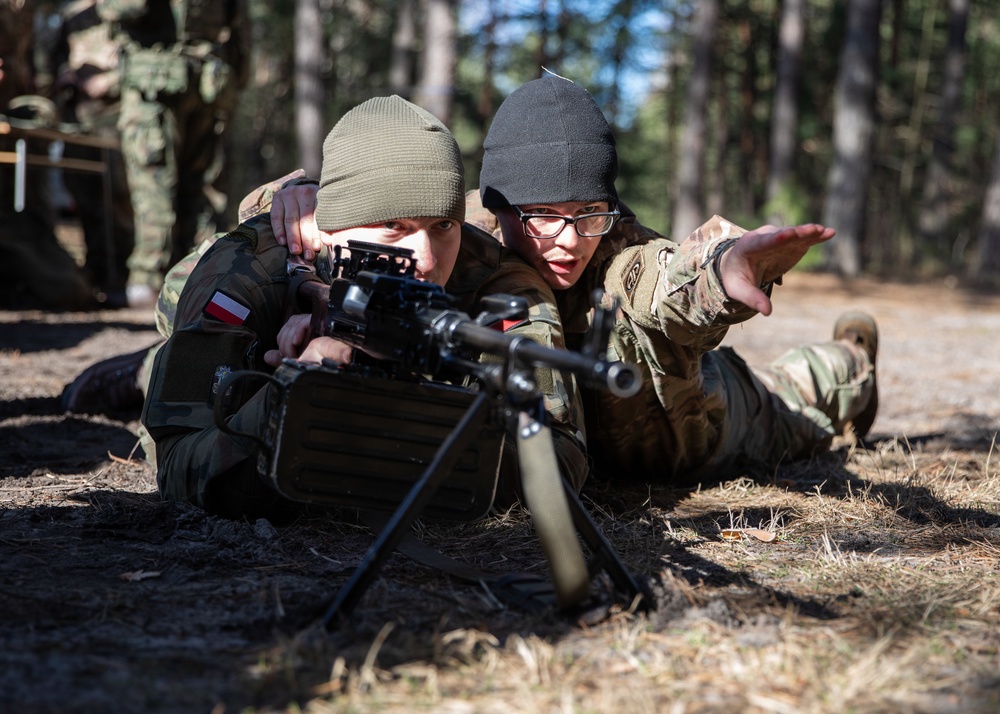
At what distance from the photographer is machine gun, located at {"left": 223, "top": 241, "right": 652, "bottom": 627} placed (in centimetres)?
214

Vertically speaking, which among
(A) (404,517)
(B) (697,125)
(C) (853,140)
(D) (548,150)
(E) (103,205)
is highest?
(B) (697,125)

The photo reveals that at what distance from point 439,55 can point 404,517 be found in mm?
11084

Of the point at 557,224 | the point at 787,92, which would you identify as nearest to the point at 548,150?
the point at 557,224

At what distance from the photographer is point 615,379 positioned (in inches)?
73.6

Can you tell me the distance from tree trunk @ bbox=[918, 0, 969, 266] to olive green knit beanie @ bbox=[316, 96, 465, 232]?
20.6m

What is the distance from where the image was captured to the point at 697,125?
56.8ft

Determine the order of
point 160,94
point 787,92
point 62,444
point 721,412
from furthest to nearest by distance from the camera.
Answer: point 787,92, point 160,94, point 62,444, point 721,412

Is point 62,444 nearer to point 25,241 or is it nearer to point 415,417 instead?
point 415,417

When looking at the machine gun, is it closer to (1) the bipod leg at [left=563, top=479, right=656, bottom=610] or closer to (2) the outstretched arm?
(1) the bipod leg at [left=563, top=479, right=656, bottom=610]

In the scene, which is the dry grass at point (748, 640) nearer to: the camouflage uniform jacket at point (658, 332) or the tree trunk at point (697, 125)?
the camouflage uniform jacket at point (658, 332)

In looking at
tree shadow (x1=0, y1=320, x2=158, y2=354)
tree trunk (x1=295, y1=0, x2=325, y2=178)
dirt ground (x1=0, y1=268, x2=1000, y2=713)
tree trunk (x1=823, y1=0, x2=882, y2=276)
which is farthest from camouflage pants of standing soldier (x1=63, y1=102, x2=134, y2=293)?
tree trunk (x1=823, y1=0, x2=882, y2=276)

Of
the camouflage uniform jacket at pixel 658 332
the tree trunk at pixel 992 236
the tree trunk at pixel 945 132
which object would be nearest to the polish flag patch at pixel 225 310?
the camouflage uniform jacket at pixel 658 332

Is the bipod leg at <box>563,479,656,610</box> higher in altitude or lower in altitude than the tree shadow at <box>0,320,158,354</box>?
higher

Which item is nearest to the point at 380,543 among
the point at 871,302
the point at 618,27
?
the point at 871,302
